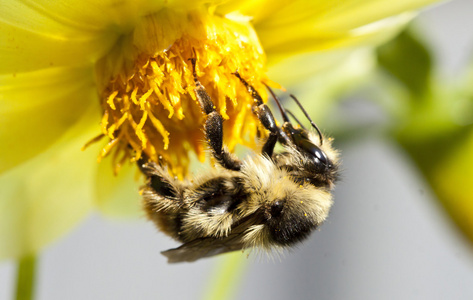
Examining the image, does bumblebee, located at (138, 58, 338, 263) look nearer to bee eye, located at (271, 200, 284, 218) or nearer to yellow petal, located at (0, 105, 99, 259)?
bee eye, located at (271, 200, 284, 218)

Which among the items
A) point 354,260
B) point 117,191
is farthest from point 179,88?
point 354,260

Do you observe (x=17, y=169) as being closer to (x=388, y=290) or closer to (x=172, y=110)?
(x=172, y=110)

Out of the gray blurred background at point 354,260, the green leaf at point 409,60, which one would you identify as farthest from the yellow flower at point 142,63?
the gray blurred background at point 354,260

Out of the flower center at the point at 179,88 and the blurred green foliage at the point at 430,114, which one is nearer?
the flower center at the point at 179,88

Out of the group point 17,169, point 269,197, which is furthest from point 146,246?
point 269,197

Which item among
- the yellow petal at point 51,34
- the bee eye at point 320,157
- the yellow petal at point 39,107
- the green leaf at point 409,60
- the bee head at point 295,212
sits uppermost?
the yellow petal at point 51,34

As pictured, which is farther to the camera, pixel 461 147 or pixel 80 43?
pixel 461 147

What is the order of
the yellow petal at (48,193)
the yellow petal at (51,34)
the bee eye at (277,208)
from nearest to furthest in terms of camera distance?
1. the yellow petal at (51,34)
2. the bee eye at (277,208)
3. the yellow petal at (48,193)

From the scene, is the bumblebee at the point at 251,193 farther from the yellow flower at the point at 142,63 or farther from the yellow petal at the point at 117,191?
the yellow petal at the point at 117,191
